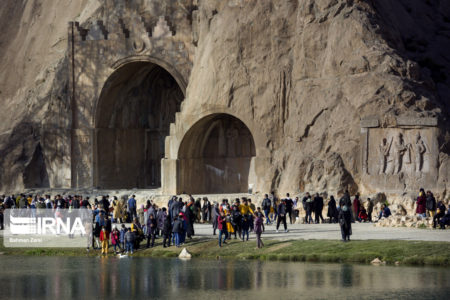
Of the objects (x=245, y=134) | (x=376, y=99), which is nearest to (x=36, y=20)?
(x=245, y=134)

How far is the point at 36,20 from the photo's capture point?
6825 cm

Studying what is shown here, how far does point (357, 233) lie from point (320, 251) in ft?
12.4

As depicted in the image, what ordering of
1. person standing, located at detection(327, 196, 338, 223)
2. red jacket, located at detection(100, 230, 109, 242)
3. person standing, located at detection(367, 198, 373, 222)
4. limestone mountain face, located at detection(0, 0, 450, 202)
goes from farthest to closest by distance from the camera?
limestone mountain face, located at detection(0, 0, 450, 202) < person standing, located at detection(367, 198, 373, 222) < person standing, located at detection(327, 196, 338, 223) < red jacket, located at detection(100, 230, 109, 242)

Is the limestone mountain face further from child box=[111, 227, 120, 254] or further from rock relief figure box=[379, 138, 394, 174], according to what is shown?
child box=[111, 227, 120, 254]

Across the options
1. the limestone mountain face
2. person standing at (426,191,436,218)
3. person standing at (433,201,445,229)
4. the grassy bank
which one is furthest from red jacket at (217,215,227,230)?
the limestone mountain face

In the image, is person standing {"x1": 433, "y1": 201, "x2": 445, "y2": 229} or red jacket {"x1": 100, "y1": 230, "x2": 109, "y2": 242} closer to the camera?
red jacket {"x1": 100, "y1": 230, "x2": 109, "y2": 242}

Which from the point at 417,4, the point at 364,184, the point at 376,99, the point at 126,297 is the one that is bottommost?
the point at 126,297

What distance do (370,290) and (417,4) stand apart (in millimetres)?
29968

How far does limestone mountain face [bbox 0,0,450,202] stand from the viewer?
42.4m

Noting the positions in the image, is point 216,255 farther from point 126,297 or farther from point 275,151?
point 275,151

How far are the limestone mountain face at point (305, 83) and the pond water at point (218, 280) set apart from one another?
12.8m

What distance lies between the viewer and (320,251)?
3122 centimetres

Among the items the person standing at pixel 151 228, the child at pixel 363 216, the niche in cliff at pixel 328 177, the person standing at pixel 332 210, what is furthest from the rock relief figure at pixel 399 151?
the person standing at pixel 151 228

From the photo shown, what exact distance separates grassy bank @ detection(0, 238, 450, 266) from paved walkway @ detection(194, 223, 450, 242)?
1.20 m
